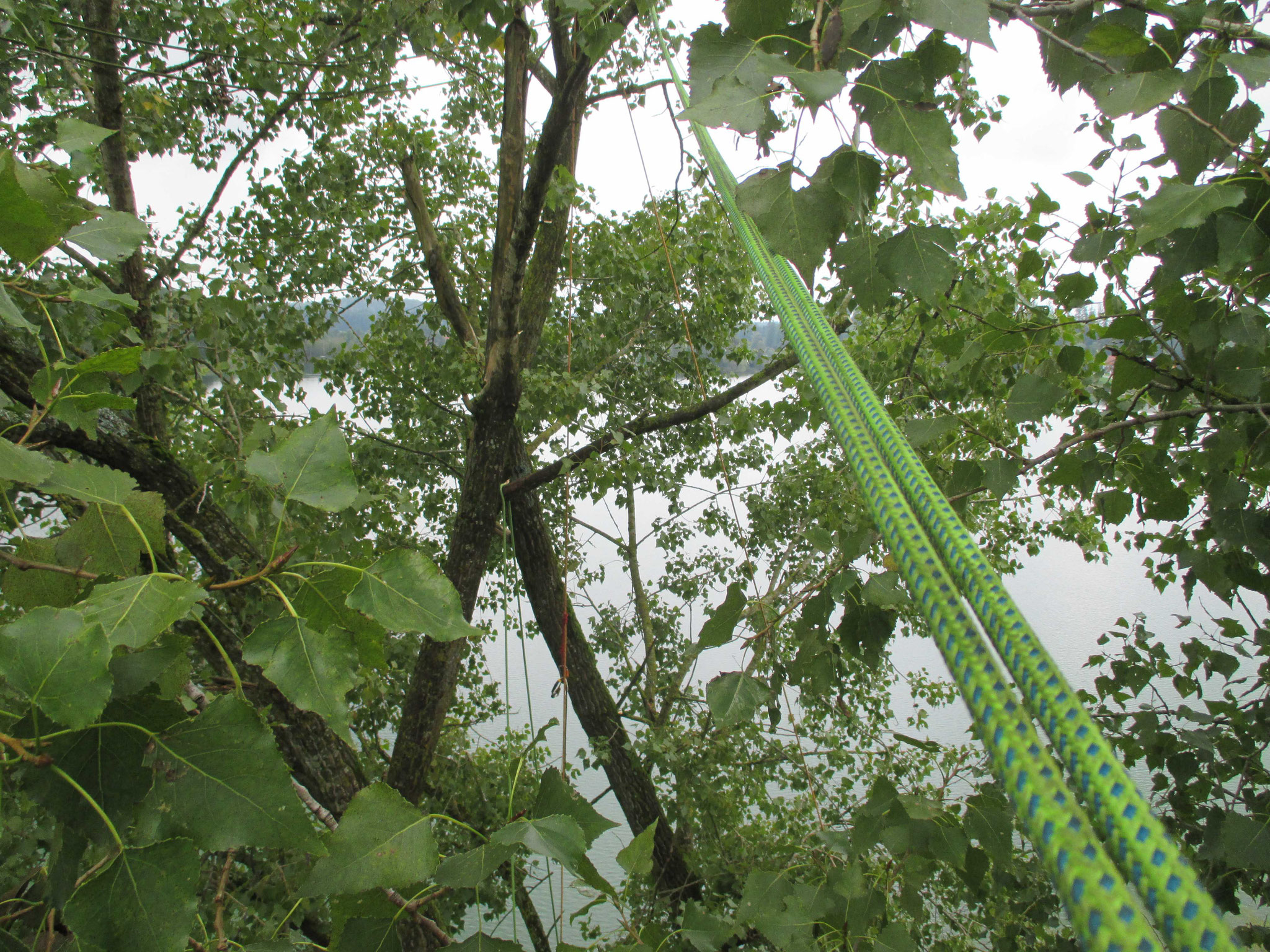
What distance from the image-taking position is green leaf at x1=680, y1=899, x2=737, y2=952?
583 mm

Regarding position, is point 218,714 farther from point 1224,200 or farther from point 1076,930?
point 1224,200

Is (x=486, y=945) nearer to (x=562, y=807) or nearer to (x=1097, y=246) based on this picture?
(x=562, y=807)

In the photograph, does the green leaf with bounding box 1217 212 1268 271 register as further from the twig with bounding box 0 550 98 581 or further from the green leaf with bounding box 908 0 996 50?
the twig with bounding box 0 550 98 581

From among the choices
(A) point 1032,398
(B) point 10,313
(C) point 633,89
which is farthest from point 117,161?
(A) point 1032,398

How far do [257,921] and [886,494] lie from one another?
193 centimetres

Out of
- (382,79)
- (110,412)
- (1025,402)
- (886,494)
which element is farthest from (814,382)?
(382,79)

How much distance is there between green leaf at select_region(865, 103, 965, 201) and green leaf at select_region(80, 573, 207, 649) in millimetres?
536

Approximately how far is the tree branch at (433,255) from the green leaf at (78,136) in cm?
167

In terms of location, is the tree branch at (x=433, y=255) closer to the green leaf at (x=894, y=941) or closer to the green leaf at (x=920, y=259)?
the green leaf at (x=920, y=259)

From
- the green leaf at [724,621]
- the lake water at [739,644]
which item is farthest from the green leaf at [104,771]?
the lake water at [739,644]

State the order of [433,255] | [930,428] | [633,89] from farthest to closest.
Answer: [433,255]
[633,89]
[930,428]

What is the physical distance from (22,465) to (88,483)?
7 centimetres

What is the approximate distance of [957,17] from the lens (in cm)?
42

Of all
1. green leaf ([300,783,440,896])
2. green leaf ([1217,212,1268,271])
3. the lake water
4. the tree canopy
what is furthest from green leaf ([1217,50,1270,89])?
the lake water
